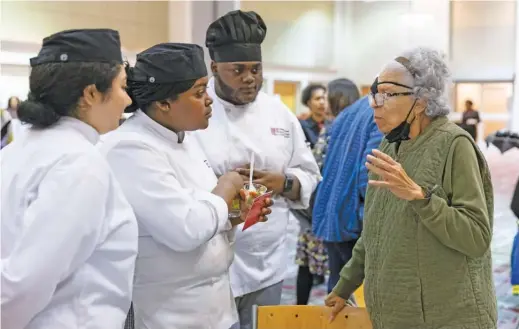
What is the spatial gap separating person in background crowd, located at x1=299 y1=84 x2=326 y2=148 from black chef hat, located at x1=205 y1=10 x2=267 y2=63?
7.26ft

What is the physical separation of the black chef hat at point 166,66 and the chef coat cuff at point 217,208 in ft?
1.14

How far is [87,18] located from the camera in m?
7.21

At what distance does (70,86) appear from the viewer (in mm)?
1395

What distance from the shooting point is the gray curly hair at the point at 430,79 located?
70.9 inches

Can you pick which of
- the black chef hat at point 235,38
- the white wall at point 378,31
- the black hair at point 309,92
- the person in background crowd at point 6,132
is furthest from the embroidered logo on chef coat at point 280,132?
the white wall at point 378,31

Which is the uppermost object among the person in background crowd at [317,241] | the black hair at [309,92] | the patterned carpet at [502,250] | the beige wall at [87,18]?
the beige wall at [87,18]

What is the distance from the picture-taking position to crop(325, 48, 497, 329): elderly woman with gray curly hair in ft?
5.46

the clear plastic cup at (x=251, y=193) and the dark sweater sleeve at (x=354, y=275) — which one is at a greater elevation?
the clear plastic cup at (x=251, y=193)

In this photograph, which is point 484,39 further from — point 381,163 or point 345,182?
point 381,163

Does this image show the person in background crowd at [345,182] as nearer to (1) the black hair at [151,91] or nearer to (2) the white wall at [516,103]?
(1) the black hair at [151,91]

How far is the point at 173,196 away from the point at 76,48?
18.3 inches

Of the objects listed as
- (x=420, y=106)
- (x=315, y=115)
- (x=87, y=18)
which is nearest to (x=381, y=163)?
(x=420, y=106)

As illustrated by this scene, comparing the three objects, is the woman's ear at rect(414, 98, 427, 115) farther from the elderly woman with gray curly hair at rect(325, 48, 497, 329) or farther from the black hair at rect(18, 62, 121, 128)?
the black hair at rect(18, 62, 121, 128)

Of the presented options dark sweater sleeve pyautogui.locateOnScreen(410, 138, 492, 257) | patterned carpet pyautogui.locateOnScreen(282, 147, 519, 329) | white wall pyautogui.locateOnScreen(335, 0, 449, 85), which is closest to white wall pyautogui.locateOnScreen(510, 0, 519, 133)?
patterned carpet pyautogui.locateOnScreen(282, 147, 519, 329)
